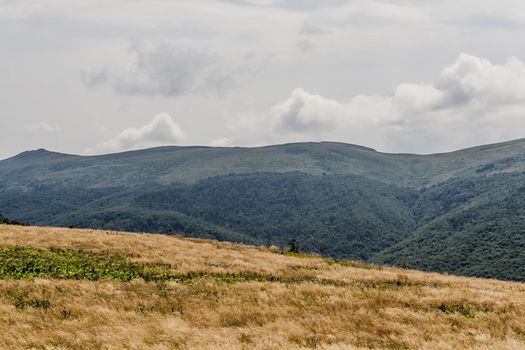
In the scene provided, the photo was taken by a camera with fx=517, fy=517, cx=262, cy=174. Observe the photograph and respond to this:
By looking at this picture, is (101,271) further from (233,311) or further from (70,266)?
(233,311)

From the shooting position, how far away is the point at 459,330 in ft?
56.6

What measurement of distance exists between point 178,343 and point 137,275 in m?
11.9

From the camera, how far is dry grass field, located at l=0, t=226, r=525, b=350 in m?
15.2

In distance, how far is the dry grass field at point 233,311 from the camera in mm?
15211

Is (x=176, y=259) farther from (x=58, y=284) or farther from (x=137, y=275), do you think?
(x=58, y=284)

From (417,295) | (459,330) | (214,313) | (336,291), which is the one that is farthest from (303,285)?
(459,330)

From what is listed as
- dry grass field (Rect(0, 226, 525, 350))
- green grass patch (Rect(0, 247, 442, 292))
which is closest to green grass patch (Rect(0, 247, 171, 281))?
green grass patch (Rect(0, 247, 442, 292))

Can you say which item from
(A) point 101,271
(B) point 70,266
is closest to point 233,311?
(A) point 101,271

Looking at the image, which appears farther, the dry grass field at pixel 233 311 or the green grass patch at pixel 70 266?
the green grass patch at pixel 70 266

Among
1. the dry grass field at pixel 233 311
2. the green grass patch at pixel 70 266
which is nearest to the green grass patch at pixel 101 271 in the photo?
the green grass patch at pixel 70 266

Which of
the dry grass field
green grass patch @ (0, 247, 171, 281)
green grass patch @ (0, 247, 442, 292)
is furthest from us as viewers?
green grass patch @ (0, 247, 442, 292)

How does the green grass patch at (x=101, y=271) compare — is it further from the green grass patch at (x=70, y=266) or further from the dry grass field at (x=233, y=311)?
the dry grass field at (x=233, y=311)

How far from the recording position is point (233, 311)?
19.3 metres

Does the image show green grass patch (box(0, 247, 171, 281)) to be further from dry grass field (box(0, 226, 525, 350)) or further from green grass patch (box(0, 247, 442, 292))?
dry grass field (box(0, 226, 525, 350))
